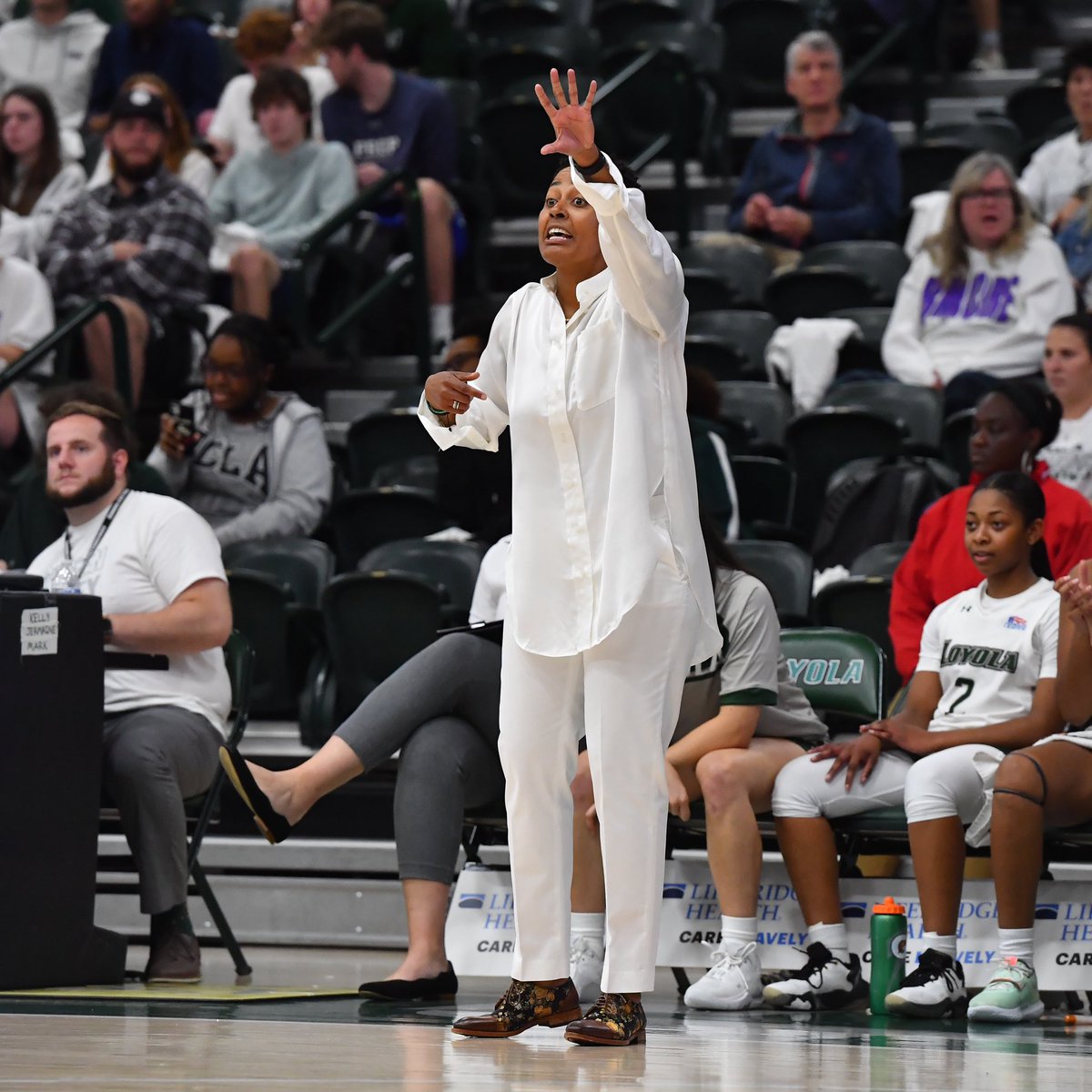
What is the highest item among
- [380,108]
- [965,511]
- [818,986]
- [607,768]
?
[380,108]

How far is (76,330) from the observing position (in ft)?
25.1

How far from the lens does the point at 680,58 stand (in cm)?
912

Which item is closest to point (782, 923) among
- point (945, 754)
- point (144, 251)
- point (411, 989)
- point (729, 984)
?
point (729, 984)

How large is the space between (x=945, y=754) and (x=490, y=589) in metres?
1.20

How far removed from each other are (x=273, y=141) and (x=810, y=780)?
16.0ft

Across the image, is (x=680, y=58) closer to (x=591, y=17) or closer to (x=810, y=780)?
(x=591, y=17)

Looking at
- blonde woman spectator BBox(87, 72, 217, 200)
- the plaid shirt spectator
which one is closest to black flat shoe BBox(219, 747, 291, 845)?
the plaid shirt spectator

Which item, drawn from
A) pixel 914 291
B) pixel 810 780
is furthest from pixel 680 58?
pixel 810 780

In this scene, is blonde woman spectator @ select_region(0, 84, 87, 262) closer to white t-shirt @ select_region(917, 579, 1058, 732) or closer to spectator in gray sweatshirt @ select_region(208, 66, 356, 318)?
spectator in gray sweatshirt @ select_region(208, 66, 356, 318)

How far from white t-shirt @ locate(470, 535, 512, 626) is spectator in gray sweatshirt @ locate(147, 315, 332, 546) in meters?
1.94

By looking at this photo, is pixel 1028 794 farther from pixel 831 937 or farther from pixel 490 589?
pixel 490 589

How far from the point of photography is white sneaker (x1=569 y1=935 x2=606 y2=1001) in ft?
15.0

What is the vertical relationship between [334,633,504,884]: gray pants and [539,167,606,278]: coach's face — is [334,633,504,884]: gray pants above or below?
below

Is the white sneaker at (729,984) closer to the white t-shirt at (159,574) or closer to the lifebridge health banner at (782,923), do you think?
the lifebridge health banner at (782,923)
